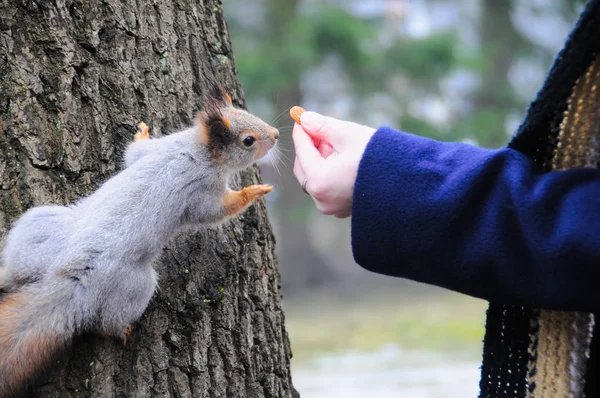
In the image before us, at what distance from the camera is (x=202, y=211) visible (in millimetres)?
1126

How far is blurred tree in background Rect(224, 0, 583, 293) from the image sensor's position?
5.14 meters

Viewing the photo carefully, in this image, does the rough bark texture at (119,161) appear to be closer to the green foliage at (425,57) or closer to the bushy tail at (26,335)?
the bushy tail at (26,335)

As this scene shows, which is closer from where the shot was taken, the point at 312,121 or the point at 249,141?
the point at 312,121

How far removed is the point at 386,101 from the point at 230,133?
4.40 m

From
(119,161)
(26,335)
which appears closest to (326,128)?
(119,161)

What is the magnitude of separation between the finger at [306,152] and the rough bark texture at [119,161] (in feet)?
0.88

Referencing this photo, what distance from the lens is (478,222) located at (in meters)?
0.77

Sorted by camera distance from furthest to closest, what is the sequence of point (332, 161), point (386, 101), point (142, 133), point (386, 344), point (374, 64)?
point (386, 101), point (374, 64), point (386, 344), point (142, 133), point (332, 161)

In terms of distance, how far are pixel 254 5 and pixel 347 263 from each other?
3380mm

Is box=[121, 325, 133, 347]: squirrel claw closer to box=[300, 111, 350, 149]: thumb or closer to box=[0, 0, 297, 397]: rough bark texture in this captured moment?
box=[0, 0, 297, 397]: rough bark texture

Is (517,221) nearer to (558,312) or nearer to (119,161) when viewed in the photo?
(558,312)

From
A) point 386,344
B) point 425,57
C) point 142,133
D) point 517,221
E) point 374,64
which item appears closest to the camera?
point 517,221

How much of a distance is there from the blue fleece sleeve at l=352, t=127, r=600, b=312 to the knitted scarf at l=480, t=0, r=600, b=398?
4cm

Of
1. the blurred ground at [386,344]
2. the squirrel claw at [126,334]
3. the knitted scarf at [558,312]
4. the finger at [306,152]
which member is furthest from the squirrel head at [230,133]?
the blurred ground at [386,344]
